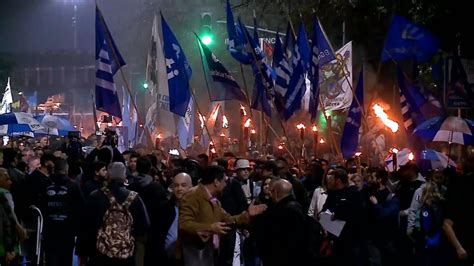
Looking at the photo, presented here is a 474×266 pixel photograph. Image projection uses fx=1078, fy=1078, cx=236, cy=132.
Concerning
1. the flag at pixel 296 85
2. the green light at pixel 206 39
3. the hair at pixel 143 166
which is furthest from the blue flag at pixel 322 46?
the hair at pixel 143 166

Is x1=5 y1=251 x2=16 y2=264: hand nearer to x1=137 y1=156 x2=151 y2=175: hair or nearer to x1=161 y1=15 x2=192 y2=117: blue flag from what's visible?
x1=137 y1=156 x2=151 y2=175: hair

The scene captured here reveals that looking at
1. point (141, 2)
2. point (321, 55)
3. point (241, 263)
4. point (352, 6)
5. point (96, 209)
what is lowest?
point (241, 263)

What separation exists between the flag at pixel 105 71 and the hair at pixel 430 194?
313 inches

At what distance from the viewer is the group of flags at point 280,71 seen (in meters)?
18.4

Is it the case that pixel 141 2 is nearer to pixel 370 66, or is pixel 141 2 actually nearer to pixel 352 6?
pixel 370 66

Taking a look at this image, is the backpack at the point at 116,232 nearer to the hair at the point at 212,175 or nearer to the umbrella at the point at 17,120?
the hair at the point at 212,175

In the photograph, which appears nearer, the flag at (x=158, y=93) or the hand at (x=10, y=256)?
the hand at (x=10, y=256)

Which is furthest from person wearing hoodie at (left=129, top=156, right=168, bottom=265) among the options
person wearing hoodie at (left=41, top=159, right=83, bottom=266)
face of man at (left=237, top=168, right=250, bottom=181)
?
face of man at (left=237, top=168, right=250, bottom=181)

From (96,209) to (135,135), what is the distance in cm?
A: 1932

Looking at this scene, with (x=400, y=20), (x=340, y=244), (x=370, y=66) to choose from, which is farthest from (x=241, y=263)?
(x=370, y=66)

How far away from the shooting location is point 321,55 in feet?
64.8

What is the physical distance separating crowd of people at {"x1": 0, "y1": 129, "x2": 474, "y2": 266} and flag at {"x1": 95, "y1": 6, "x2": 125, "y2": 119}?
113 inches

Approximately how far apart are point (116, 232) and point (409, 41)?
28.3ft

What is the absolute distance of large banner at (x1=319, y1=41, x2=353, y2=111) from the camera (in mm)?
22250
